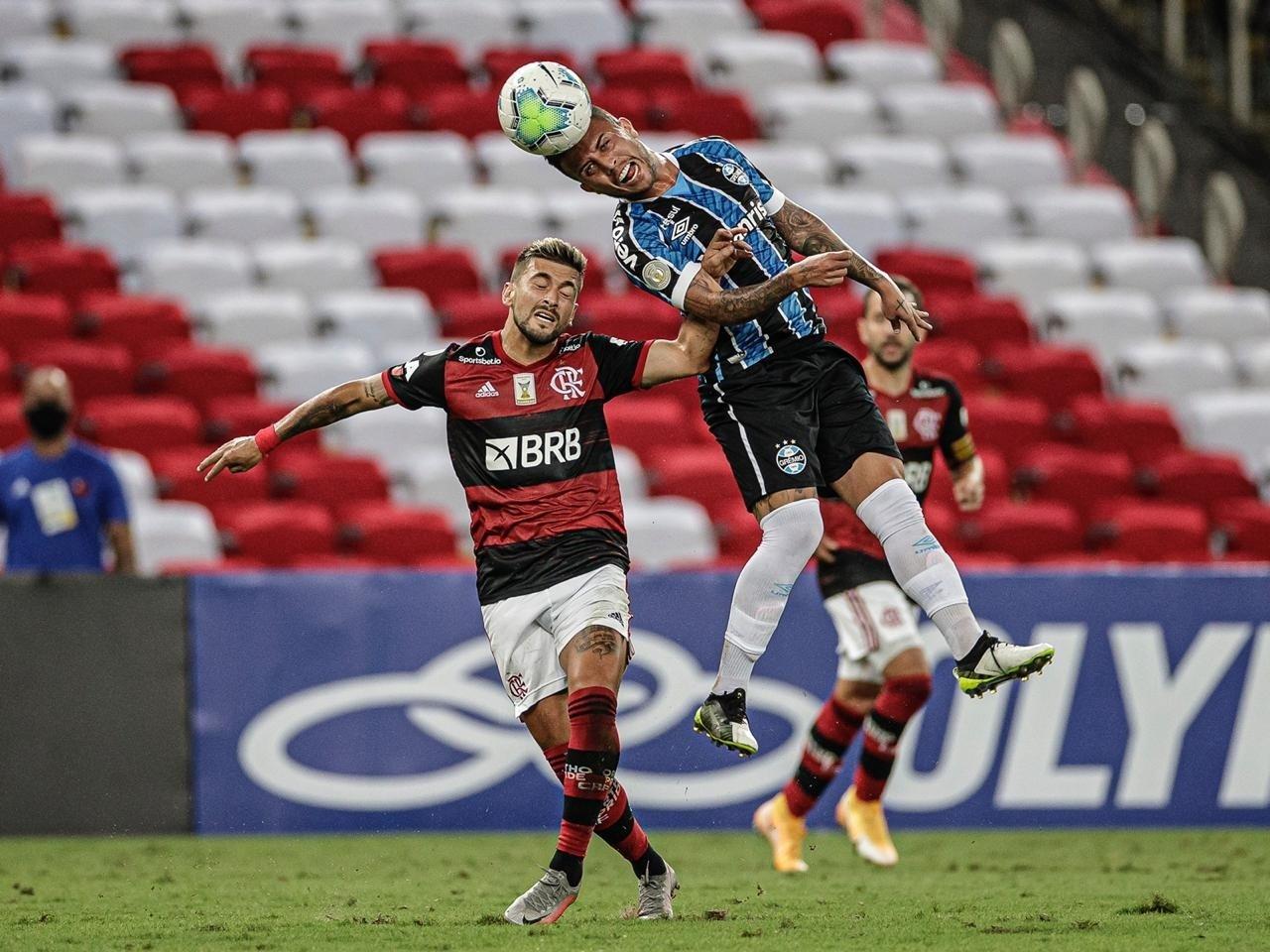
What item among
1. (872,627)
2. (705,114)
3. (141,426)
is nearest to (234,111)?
(705,114)

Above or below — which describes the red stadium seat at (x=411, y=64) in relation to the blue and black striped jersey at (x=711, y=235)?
above

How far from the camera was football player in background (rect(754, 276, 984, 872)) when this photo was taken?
28.6 ft

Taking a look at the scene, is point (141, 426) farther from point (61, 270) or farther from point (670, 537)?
point (670, 537)

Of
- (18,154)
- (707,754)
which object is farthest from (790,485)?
(18,154)

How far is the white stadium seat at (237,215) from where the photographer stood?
1438 cm

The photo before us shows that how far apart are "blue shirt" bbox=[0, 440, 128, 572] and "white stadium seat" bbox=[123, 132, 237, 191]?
497cm

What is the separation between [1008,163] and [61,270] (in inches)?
324

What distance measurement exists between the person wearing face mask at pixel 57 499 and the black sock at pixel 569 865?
4621mm

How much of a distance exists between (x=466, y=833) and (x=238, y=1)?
920 centimetres

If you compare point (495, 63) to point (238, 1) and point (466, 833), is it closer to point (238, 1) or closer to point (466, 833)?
point (238, 1)

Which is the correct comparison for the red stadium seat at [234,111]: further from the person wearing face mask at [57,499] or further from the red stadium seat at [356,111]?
the person wearing face mask at [57,499]

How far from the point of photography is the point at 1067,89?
1830cm

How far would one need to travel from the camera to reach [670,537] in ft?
38.5

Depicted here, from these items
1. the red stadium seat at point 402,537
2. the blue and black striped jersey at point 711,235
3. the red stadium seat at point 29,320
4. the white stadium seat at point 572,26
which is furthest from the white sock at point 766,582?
the white stadium seat at point 572,26
